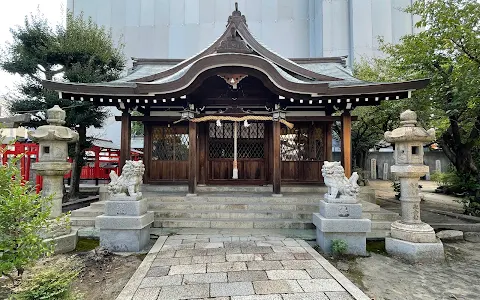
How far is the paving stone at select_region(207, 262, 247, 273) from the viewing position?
4.28 meters

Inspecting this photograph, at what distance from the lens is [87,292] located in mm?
3805

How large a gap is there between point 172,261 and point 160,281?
0.75 metres

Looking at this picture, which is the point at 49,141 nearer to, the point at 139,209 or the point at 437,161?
the point at 139,209

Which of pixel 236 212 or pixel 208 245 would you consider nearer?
pixel 208 245

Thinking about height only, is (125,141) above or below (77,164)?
above

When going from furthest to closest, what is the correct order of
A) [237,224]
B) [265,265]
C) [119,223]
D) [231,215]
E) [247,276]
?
[231,215] < [237,224] < [119,223] < [265,265] < [247,276]

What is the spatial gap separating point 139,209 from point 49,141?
2623 millimetres

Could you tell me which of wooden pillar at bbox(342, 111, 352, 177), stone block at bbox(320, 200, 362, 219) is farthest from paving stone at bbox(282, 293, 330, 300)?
wooden pillar at bbox(342, 111, 352, 177)

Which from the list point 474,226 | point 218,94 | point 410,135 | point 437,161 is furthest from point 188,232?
point 437,161

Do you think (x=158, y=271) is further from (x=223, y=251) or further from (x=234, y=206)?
(x=234, y=206)

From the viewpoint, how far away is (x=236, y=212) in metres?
6.78

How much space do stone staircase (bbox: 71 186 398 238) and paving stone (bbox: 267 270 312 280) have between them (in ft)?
7.07

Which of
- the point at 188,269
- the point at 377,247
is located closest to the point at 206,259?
the point at 188,269

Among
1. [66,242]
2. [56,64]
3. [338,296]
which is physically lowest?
[338,296]
